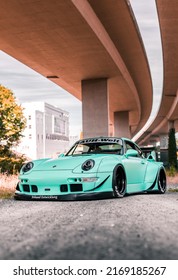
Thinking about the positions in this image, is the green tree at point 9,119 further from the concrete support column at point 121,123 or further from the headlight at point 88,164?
the headlight at point 88,164

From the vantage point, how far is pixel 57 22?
17.7 meters

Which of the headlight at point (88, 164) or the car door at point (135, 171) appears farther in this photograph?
the car door at point (135, 171)

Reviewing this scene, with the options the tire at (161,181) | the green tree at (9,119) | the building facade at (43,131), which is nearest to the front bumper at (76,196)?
the tire at (161,181)

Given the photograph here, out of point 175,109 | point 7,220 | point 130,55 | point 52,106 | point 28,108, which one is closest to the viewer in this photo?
point 7,220

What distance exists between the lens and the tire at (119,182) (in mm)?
8953

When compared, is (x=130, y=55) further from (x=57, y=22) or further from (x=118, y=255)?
(x=118, y=255)

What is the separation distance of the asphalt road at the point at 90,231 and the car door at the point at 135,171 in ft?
5.58

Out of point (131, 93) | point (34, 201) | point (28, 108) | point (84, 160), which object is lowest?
point (34, 201)

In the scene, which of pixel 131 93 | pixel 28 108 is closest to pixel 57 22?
pixel 131 93

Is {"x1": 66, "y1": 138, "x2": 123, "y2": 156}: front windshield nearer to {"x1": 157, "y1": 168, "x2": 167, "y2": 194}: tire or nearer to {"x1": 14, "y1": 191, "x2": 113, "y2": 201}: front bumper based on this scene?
{"x1": 157, "y1": 168, "x2": 167, "y2": 194}: tire

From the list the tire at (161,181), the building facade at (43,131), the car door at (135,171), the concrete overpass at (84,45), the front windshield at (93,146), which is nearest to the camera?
the car door at (135,171)

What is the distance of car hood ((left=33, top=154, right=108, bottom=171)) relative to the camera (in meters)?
9.05
